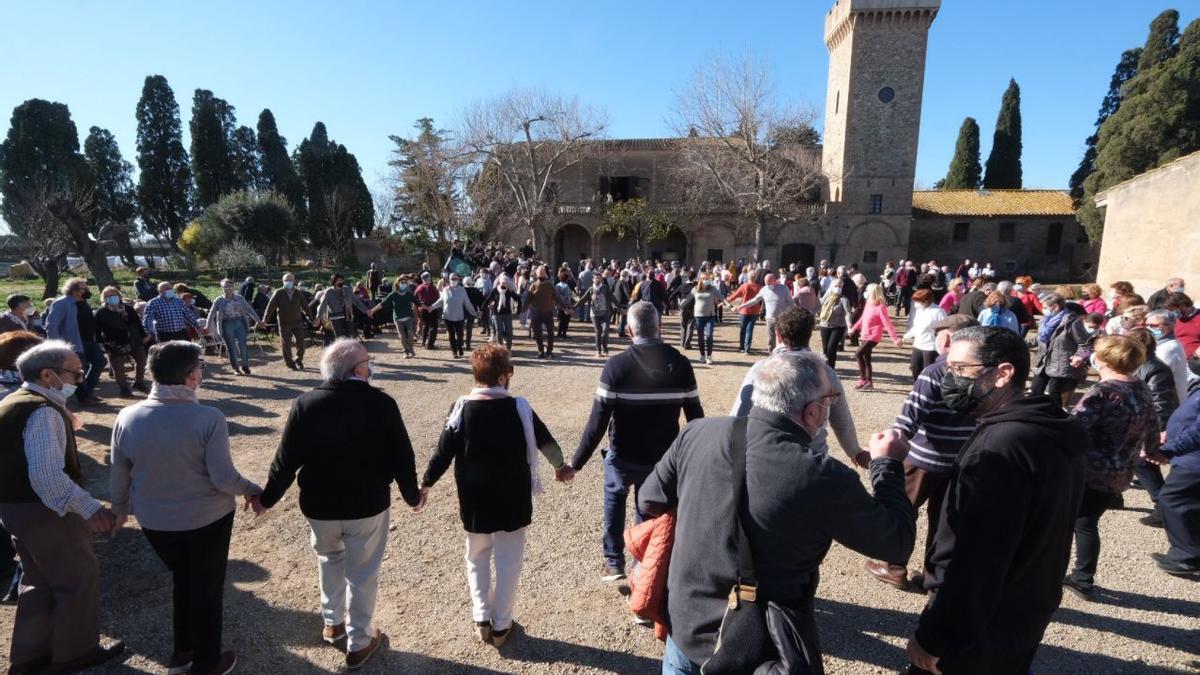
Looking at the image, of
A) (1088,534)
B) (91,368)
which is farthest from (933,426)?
(91,368)

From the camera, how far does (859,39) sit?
29656mm

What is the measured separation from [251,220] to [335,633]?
30377 millimetres

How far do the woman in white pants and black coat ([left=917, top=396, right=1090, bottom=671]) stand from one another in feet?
6.05

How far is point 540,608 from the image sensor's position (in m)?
3.53

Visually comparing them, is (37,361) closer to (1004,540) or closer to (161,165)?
(1004,540)

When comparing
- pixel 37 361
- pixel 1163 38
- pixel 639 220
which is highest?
pixel 1163 38

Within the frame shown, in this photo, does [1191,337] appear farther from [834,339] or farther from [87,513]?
[87,513]

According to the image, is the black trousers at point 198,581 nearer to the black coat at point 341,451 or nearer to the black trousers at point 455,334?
the black coat at point 341,451

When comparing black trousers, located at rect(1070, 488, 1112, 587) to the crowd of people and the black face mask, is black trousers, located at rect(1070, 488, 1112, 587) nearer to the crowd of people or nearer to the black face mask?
the crowd of people

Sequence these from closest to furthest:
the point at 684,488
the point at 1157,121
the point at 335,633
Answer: the point at 684,488
the point at 335,633
the point at 1157,121

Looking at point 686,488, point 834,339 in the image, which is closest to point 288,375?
point 834,339

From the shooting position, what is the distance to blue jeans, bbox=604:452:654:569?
11.4ft

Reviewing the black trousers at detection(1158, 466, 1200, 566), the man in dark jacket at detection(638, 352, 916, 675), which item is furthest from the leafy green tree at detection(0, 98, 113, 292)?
the black trousers at detection(1158, 466, 1200, 566)

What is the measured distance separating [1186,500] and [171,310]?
35.6 feet
